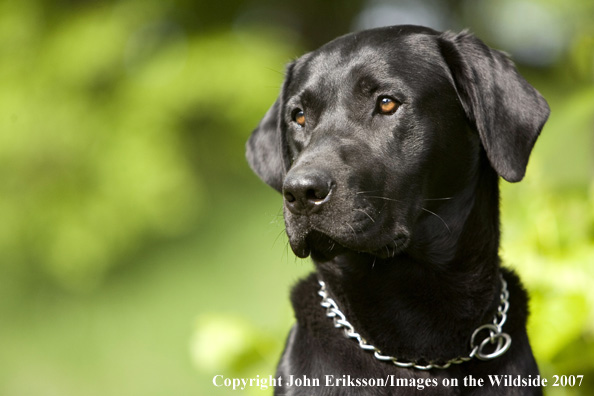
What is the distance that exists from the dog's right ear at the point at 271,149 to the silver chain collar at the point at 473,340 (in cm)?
60

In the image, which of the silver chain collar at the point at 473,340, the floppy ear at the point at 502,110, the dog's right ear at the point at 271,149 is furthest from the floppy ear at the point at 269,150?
the floppy ear at the point at 502,110

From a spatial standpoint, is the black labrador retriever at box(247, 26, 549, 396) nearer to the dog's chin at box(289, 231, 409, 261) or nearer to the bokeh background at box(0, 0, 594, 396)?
the dog's chin at box(289, 231, 409, 261)

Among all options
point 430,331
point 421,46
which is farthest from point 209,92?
point 430,331

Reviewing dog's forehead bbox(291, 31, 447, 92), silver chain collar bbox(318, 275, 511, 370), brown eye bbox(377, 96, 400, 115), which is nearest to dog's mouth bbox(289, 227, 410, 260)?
silver chain collar bbox(318, 275, 511, 370)

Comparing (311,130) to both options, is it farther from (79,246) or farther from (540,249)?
(79,246)

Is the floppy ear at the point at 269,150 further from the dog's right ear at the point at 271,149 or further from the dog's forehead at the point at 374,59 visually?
the dog's forehead at the point at 374,59

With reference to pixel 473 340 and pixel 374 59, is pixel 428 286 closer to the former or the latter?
pixel 473 340

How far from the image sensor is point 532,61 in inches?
234

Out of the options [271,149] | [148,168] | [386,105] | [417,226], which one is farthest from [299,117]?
[148,168]

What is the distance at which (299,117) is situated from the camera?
103 inches

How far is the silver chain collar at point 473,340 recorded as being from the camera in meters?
2.34

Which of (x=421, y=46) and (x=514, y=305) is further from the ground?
(x=421, y=46)

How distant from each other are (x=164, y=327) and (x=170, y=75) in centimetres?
198

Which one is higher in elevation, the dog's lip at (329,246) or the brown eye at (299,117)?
the brown eye at (299,117)
